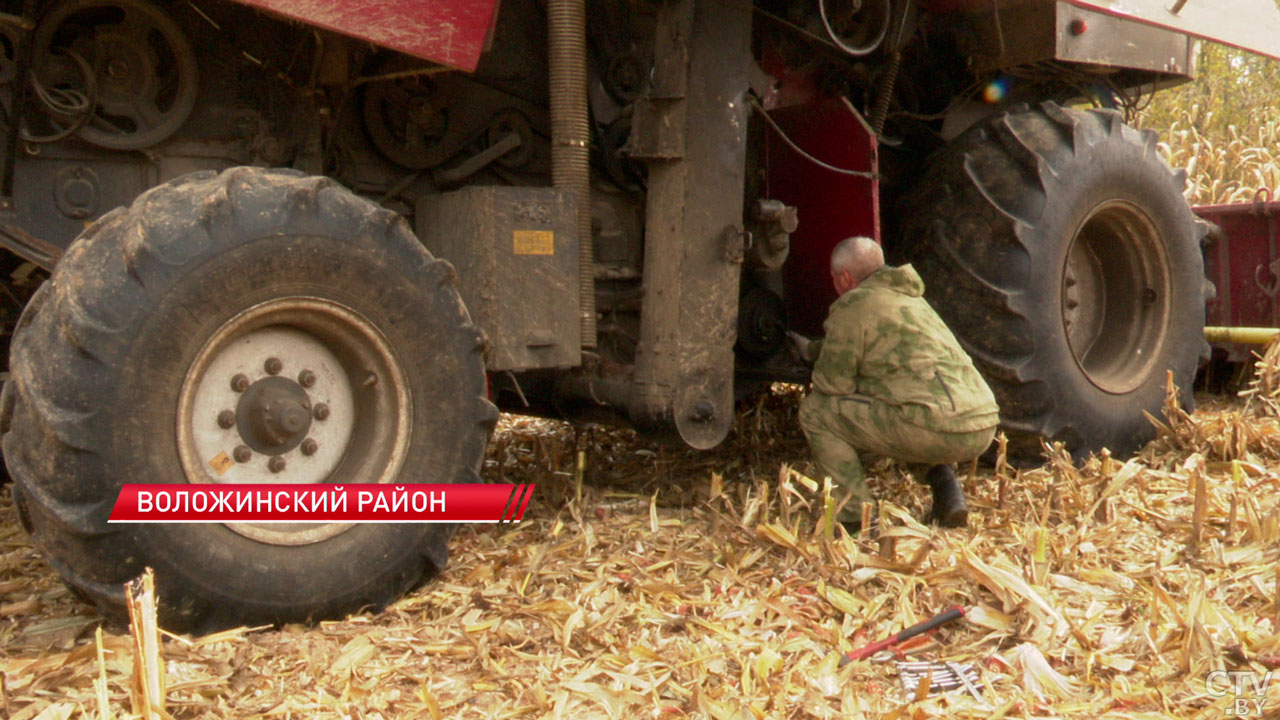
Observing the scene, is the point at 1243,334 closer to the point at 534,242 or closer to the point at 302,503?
the point at 534,242

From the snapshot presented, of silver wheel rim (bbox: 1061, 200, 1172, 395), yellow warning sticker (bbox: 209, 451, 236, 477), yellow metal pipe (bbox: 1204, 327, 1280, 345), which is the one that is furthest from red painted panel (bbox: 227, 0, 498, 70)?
yellow metal pipe (bbox: 1204, 327, 1280, 345)

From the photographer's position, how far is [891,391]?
13.4 feet

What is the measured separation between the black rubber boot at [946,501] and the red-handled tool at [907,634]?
91 centimetres

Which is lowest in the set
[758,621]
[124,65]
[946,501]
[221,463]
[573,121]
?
[758,621]

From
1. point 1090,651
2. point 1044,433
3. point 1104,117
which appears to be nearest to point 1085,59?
point 1104,117

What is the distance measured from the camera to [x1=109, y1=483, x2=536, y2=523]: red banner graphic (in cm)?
292

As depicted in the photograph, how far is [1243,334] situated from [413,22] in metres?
4.49

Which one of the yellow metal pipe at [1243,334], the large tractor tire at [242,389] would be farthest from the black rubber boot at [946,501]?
the yellow metal pipe at [1243,334]

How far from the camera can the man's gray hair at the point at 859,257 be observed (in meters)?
4.25

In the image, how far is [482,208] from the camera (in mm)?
3707

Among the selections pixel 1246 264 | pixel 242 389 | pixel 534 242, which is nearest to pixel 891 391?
pixel 534 242

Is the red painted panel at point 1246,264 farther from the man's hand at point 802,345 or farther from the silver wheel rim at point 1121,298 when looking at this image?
the man's hand at point 802,345

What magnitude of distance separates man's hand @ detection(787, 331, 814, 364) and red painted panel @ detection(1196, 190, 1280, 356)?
3.05 meters

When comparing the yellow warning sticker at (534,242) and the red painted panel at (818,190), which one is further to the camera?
the red painted panel at (818,190)
